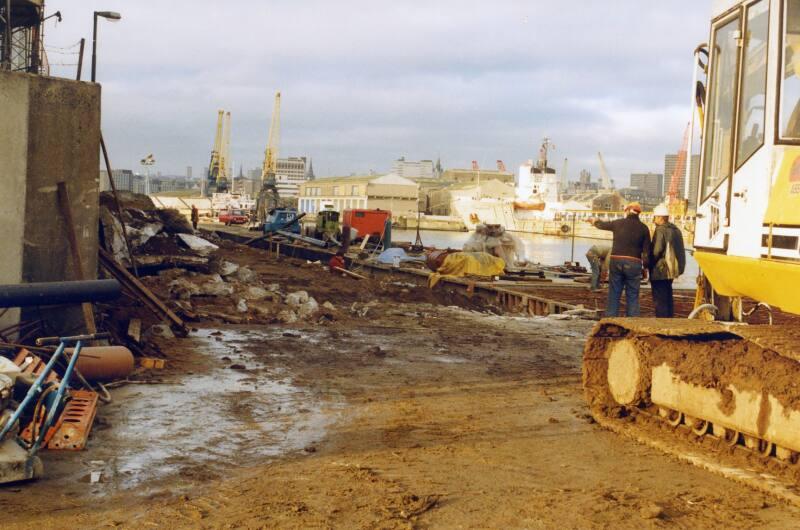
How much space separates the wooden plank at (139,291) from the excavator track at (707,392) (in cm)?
651

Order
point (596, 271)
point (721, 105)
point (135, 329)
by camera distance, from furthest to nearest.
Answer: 1. point (596, 271)
2. point (135, 329)
3. point (721, 105)

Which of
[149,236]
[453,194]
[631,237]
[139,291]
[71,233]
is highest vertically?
[453,194]

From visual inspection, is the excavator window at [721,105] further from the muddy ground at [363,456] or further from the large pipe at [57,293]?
the large pipe at [57,293]

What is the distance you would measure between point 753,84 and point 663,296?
5.82 m

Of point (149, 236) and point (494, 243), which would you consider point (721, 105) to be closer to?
point (149, 236)

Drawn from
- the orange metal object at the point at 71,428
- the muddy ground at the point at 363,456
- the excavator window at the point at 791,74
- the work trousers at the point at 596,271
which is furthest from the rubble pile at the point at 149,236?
the excavator window at the point at 791,74

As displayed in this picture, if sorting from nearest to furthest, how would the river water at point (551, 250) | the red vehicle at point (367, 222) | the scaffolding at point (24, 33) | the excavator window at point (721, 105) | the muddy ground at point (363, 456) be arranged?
the muddy ground at point (363, 456), the excavator window at point (721, 105), the scaffolding at point (24, 33), the red vehicle at point (367, 222), the river water at point (551, 250)

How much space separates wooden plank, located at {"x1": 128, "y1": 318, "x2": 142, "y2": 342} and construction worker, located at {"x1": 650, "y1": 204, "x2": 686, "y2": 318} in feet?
23.1

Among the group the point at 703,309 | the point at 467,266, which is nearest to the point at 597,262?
the point at 467,266

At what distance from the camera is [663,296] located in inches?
464

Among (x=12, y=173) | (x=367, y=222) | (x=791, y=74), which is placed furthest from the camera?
(x=367, y=222)

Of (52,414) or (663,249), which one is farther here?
(663,249)

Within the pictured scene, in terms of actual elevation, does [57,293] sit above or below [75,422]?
above

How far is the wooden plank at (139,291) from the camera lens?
11750 mm
